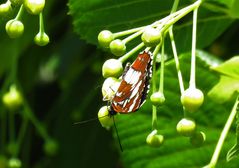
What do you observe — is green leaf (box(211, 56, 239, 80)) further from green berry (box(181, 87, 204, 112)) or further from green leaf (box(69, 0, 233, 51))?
green leaf (box(69, 0, 233, 51))

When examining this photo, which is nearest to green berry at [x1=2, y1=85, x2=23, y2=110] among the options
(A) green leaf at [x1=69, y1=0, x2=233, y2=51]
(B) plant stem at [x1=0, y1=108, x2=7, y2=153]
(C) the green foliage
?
(C) the green foliage

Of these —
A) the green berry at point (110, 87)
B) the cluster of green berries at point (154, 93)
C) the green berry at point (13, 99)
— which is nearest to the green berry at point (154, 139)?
the cluster of green berries at point (154, 93)

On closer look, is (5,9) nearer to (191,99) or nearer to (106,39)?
(106,39)

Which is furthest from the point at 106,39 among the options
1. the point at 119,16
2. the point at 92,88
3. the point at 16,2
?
the point at 92,88

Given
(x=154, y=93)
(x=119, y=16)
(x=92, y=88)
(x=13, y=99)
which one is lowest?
(x=92, y=88)

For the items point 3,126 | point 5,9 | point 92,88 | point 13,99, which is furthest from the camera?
point 92,88

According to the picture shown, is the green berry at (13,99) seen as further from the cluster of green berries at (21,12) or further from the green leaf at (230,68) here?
the green leaf at (230,68)
